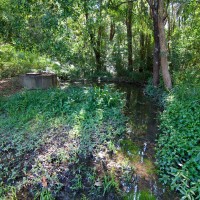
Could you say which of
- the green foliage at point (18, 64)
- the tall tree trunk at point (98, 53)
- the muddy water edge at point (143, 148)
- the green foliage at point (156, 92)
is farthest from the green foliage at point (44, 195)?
the tall tree trunk at point (98, 53)

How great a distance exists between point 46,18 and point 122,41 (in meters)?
8.13

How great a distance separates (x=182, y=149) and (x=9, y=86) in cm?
713

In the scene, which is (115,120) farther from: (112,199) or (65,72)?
(65,72)

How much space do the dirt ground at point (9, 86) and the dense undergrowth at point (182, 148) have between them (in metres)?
5.61

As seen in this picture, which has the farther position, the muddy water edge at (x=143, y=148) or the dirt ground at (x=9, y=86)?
the dirt ground at (x=9, y=86)

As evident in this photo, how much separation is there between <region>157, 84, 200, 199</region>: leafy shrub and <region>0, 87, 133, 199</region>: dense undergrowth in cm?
87

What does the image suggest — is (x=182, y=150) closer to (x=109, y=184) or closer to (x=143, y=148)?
(x=143, y=148)

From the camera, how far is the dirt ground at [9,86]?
291 inches

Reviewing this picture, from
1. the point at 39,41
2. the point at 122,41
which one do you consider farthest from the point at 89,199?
the point at 122,41

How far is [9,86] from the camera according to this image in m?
8.17

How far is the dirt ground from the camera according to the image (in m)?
7.39

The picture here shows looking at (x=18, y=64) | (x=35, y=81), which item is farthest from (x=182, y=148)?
(x=18, y=64)

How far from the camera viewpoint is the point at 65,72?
10945mm

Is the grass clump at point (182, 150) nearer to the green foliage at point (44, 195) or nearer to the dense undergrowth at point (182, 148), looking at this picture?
the dense undergrowth at point (182, 148)
